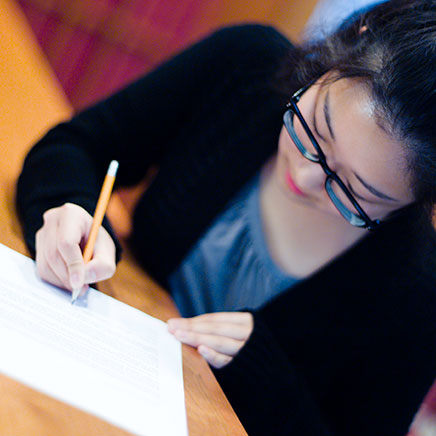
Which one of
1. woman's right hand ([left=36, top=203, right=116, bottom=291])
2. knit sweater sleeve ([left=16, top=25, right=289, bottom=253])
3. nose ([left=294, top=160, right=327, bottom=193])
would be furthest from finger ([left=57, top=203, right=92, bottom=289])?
nose ([left=294, top=160, right=327, bottom=193])

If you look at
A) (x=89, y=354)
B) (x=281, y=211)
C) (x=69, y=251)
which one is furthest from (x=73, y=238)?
(x=281, y=211)

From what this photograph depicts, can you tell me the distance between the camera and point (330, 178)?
0.76 metres

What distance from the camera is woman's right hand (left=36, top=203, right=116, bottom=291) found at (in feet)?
1.92

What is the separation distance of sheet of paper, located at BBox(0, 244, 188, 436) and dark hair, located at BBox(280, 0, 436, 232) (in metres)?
0.40

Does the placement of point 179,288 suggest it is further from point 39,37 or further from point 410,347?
point 39,37

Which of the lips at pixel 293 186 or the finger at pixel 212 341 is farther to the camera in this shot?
the lips at pixel 293 186

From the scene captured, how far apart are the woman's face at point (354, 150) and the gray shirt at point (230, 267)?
0.19m

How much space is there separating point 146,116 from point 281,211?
0.32 metres

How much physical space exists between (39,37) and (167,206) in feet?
3.99

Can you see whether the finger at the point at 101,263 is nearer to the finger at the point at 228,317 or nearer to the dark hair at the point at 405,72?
the finger at the point at 228,317

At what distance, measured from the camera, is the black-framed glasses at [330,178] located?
748 millimetres

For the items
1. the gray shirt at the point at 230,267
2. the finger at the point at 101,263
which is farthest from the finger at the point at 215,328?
the gray shirt at the point at 230,267

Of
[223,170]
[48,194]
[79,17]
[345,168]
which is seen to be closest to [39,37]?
[79,17]

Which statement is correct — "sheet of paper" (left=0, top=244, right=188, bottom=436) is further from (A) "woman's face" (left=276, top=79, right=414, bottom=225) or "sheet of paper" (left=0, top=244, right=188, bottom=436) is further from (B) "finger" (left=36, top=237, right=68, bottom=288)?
(A) "woman's face" (left=276, top=79, right=414, bottom=225)
